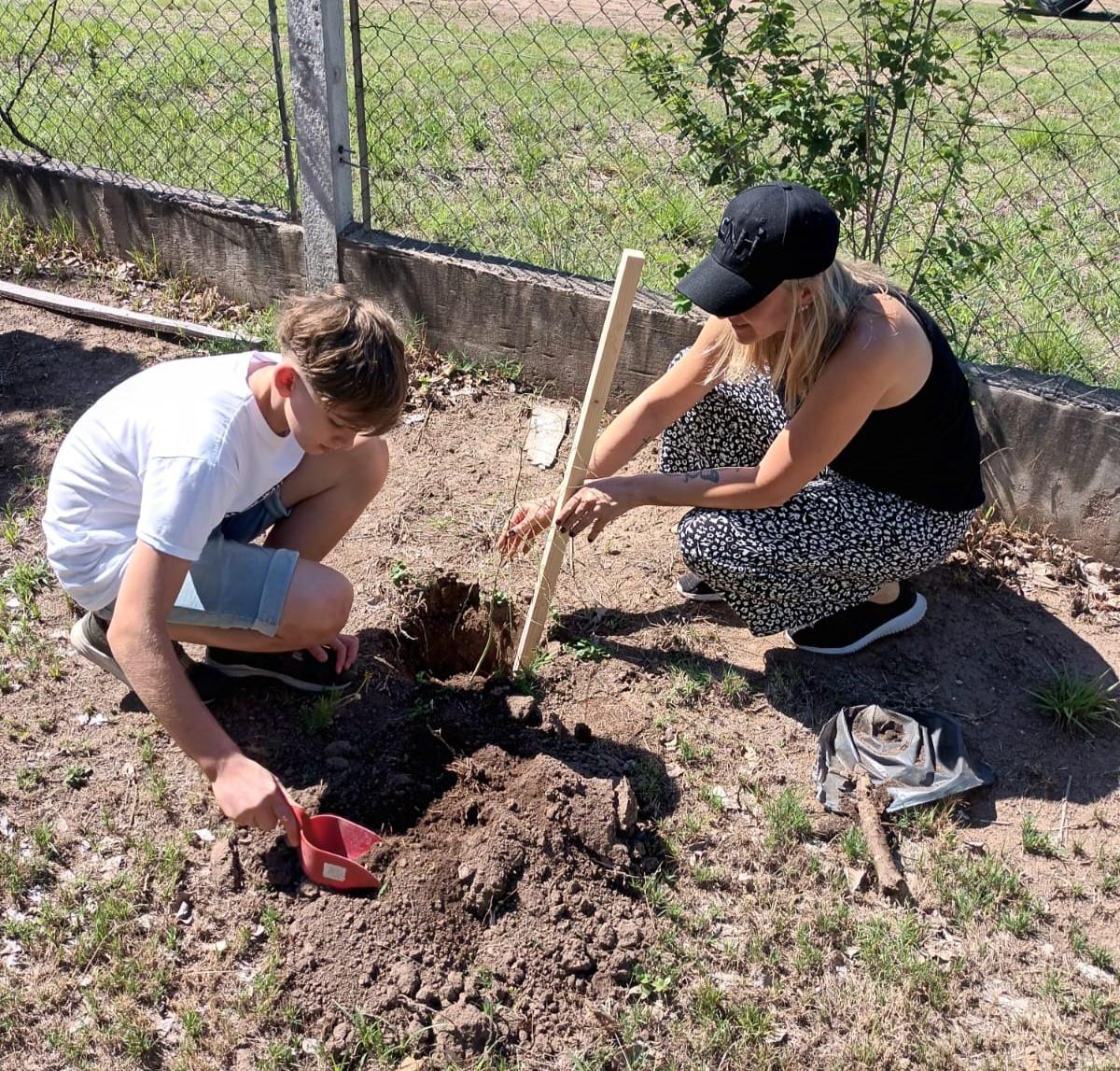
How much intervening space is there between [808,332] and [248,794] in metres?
1.51

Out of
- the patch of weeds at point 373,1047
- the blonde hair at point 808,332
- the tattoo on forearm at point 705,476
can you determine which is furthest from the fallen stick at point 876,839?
the patch of weeds at point 373,1047

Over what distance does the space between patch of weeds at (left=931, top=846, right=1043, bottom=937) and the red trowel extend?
1.26 metres

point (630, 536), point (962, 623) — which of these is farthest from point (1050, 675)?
point (630, 536)

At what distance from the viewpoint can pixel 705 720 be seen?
2.79m

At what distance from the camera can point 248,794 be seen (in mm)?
1910

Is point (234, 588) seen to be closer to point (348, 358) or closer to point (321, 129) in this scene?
point (348, 358)

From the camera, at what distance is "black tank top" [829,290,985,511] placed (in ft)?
8.58

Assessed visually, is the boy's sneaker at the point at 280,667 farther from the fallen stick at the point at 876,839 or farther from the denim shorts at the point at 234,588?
the fallen stick at the point at 876,839

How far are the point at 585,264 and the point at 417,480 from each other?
3.91 feet

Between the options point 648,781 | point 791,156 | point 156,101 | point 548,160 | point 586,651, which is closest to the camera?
point 648,781

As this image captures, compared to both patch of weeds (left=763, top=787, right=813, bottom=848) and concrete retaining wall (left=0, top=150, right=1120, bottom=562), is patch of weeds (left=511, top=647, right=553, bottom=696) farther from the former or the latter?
concrete retaining wall (left=0, top=150, right=1120, bottom=562)

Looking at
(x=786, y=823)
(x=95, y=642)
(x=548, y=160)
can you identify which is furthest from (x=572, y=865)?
(x=548, y=160)

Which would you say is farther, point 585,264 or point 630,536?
point 585,264

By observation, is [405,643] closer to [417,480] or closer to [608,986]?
[417,480]
